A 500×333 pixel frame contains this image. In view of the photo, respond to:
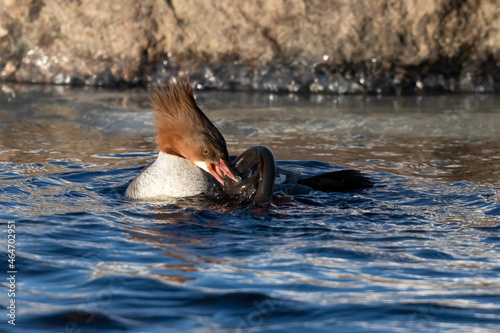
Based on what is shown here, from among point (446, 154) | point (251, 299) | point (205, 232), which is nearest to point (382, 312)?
point (251, 299)

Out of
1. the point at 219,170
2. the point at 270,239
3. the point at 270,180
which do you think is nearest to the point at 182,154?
the point at 219,170

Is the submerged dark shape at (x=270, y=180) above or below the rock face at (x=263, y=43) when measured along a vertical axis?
below

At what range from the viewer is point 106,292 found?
3457 millimetres

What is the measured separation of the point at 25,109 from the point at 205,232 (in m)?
5.12

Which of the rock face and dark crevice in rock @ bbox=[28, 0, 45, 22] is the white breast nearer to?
the rock face

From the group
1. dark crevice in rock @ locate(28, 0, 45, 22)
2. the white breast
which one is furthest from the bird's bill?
dark crevice in rock @ locate(28, 0, 45, 22)

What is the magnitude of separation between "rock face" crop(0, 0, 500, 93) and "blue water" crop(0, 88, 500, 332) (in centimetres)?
203

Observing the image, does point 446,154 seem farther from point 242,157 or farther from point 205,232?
point 205,232

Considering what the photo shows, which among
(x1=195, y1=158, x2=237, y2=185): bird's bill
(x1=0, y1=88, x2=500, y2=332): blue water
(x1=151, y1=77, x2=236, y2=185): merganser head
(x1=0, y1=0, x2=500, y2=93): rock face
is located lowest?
(x1=0, y1=88, x2=500, y2=332): blue water

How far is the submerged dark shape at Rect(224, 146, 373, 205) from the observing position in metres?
5.15

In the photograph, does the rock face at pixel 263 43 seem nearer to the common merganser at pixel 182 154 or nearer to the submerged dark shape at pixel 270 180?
the submerged dark shape at pixel 270 180

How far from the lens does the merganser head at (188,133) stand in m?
5.38

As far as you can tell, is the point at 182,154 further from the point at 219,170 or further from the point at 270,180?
the point at 270,180

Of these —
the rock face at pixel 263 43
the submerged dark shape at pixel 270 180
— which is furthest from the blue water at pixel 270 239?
the rock face at pixel 263 43
